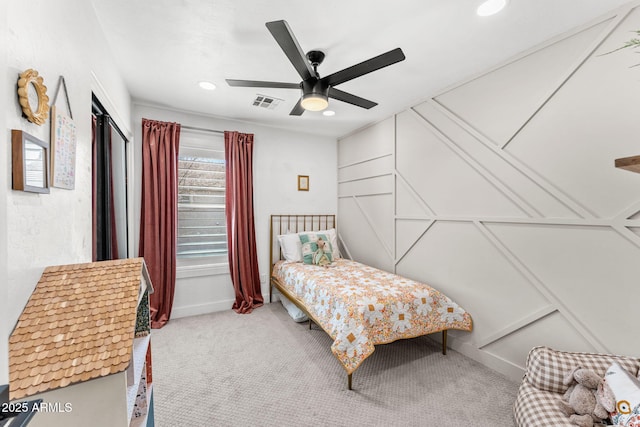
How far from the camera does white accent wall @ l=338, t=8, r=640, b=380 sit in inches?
65.0

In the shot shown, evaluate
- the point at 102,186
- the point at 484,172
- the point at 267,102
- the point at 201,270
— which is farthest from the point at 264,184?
the point at 484,172

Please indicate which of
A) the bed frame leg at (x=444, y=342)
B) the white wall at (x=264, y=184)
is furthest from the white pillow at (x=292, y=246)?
the bed frame leg at (x=444, y=342)

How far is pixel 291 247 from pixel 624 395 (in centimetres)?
314

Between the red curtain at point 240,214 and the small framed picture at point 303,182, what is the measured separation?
80cm

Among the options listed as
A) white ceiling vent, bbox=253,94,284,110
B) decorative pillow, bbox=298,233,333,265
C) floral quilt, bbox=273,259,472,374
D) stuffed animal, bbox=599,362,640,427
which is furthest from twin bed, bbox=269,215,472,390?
white ceiling vent, bbox=253,94,284,110

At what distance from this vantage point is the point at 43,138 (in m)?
1.03

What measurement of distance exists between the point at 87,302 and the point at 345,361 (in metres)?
1.67

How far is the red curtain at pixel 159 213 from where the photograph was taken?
310 cm

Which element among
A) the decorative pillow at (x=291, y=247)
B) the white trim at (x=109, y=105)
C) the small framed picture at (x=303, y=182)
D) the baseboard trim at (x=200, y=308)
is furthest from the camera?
the small framed picture at (x=303, y=182)

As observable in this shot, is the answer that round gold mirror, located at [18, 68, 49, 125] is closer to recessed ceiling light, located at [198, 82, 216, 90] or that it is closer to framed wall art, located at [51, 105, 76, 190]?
framed wall art, located at [51, 105, 76, 190]

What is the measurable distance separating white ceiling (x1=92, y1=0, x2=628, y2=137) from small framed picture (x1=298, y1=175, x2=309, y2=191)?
5.02ft

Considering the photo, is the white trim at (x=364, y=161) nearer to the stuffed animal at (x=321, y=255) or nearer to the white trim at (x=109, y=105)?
the stuffed animal at (x=321, y=255)

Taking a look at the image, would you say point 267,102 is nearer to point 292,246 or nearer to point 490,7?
point 292,246

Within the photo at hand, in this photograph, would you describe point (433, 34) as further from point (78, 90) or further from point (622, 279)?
point (78, 90)
